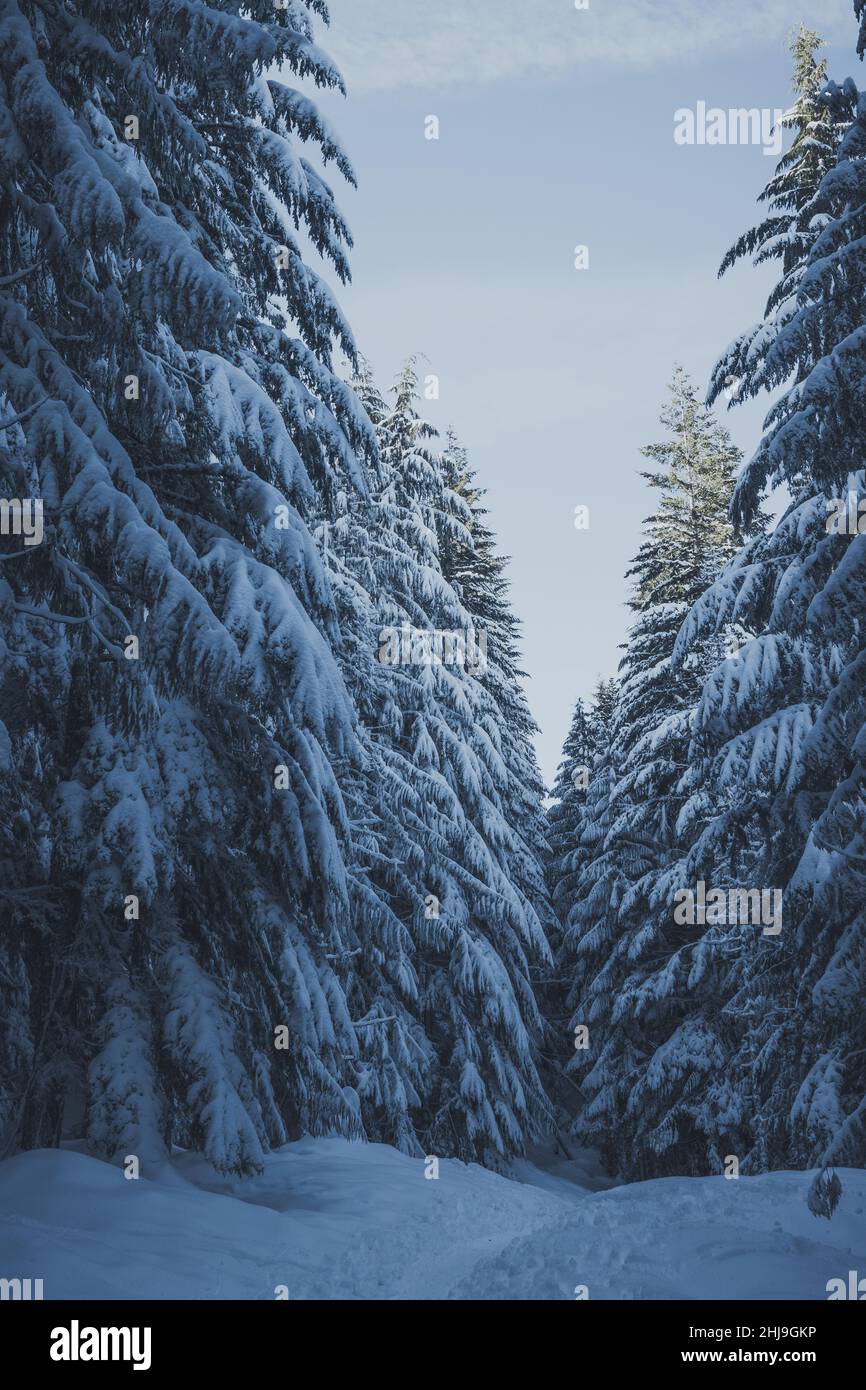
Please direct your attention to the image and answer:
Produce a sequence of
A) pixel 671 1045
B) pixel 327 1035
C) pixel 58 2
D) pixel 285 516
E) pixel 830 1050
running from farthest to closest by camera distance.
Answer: pixel 671 1045, pixel 830 1050, pixel 327 1035, pixel 285 516, pixel 58 2

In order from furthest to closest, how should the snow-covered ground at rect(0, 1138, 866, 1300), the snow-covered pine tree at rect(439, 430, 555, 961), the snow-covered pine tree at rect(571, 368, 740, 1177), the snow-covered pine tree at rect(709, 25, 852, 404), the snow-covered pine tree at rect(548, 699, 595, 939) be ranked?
the snow-covered pine tree at rect(548, 699, 595, 939), the snow-covered pine tree at rect(439, 430, 555, 961), the snow-covered pine tree at rect(571, 368, 740, 1177), the snow-covered pine tree at rect(709, 25, 852, 404), the snow-covered ground at rect(0, 1138, 866, 1300)

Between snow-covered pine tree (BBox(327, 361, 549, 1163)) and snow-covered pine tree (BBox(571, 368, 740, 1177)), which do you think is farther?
snow-covered pine tree (BBox(571, 368, 740, 1177))

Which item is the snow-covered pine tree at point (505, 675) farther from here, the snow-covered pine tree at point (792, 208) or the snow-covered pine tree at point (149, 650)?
the snow-covered pine tree at point (149, 650)

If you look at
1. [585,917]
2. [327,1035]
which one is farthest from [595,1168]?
[327,1035]

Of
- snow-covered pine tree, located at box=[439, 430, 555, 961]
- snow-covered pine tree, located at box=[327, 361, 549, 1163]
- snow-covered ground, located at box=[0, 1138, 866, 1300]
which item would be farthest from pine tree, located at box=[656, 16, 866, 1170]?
snow-covered pine tree, located at box=[439, 430, 555, 961]

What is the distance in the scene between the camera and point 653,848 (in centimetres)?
2192

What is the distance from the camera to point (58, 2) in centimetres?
723

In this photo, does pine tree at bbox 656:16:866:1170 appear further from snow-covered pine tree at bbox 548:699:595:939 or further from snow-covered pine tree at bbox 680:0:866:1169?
snow-covered pine tree at bbox 548:699:595:939

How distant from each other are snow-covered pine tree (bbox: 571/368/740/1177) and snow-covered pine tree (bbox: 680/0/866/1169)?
527 cm

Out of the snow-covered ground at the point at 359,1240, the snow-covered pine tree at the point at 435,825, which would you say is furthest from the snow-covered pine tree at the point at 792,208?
the snow-covered ground at the point at 359,1240

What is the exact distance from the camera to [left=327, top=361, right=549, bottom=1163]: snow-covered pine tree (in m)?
17.3

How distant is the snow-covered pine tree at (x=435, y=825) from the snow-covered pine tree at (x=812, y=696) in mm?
5186
